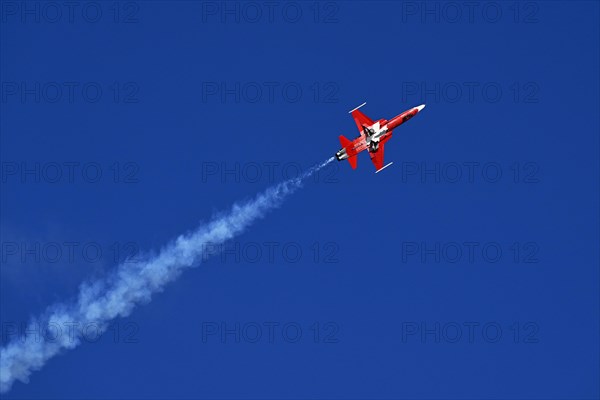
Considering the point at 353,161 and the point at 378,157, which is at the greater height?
the point at 378,157

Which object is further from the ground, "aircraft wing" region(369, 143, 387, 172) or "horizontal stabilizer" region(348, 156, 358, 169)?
"aircraft wing" region(369, 143, 387, 172)

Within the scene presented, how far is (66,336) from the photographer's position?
144m

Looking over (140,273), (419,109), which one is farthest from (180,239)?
(419,109)

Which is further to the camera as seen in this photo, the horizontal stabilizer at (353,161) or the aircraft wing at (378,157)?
the aircraft wing at (378,157)

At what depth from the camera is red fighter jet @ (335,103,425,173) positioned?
145500mm

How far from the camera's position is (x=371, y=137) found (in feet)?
483

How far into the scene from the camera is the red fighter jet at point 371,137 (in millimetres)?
145500

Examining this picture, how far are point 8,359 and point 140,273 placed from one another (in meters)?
16.7

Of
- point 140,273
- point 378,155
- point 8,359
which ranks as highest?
point 378,155

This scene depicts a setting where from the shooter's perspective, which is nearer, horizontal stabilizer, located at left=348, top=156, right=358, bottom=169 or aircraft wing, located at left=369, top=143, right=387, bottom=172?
horizontal stabilizer, located at left=348, top=156, right=358, bottom=169

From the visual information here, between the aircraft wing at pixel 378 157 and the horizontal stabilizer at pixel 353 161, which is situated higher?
the aircraft wing at pixel 378 157

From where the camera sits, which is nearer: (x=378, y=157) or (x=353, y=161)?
(x=353, y=161)

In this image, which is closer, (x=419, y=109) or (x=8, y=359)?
(x=8, y=359)

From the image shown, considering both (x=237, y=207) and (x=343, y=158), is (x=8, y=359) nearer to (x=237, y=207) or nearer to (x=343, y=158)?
(x=237, y=207)
